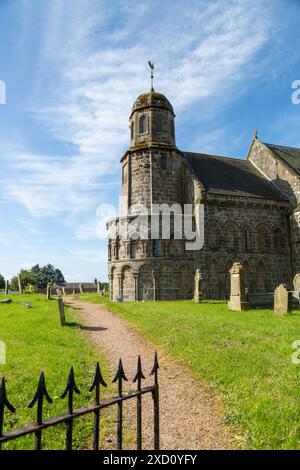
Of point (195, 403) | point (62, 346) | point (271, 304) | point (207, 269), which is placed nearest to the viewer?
point (195, 403)

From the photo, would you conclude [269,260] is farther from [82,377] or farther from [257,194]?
[82,377]

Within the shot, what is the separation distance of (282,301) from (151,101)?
22.3 m

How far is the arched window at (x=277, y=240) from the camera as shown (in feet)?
94.7

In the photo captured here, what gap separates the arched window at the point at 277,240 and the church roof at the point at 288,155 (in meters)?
5.99

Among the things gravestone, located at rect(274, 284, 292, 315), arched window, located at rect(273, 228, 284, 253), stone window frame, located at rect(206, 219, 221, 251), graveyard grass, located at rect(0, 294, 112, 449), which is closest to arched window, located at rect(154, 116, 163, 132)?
stone window frame, located at rect(206, 219, 221, 251)

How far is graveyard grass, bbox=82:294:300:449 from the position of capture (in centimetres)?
522

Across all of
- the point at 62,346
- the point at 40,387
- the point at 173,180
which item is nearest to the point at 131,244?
the point at 173,180

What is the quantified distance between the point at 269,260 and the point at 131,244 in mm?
12122

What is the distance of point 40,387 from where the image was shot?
9.52ft

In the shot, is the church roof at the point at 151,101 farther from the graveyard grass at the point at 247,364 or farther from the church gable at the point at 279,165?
the graveyard grass at the point at 247,364

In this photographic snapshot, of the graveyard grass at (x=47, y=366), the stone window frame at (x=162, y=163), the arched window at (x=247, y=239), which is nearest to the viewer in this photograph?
the graveyard grass at (x=47, y=366)

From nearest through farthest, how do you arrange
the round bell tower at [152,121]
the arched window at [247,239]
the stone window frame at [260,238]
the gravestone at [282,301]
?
1. the gravestone at [282,301]
2. the arched window at [247,239]
3. the stone window frame at [260,238]
4. the round bell tower at [152,121]

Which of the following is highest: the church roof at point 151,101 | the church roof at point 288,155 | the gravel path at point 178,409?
the church roof at point 151,101

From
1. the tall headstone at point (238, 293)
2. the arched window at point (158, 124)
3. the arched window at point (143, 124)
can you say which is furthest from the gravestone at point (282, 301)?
the arched window at point (143, 124)
